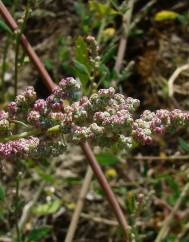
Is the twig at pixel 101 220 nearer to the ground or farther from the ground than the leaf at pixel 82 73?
nearer to the ground

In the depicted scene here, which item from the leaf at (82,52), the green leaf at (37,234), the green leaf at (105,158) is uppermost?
the leaf at (82,52)

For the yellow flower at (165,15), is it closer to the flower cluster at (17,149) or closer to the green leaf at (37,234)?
the green leaf at (37,234)

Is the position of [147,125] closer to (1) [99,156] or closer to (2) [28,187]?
(1) [99,156]

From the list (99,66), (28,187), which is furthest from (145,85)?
(99,66)

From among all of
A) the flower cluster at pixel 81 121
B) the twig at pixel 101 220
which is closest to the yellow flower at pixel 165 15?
the twig at pixel 101 220

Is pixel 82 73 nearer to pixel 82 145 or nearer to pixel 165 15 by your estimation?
pixel 82 145

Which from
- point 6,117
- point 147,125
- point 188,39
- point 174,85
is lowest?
point 147,125

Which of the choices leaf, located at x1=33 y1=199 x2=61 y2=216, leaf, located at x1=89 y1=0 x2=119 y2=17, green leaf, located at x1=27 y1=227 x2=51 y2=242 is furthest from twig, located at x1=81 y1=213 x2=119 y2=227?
leaf, located at x1=89 y1=0 x2=119 y2=17
